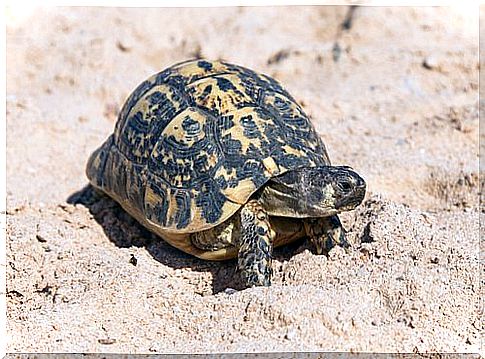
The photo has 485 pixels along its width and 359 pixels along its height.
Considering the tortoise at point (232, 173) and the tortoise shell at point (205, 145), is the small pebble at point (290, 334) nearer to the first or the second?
the tortoise at point (232, 173)

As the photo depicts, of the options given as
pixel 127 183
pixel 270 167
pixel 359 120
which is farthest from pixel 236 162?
pixel 359 120

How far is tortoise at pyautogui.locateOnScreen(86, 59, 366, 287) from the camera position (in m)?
4.26

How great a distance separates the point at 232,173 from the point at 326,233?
0.61 metres

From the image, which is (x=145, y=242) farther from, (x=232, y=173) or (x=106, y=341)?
(x=106, y=341)

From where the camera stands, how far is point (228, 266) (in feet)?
15.3

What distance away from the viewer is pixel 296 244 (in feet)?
15.6

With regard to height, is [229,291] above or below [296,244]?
above

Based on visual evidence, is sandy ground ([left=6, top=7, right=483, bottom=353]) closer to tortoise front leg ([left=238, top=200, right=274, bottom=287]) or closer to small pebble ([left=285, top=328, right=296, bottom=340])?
small pebble ([left=285, top=328, right=296, bottom=340])

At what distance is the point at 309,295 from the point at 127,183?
154cm

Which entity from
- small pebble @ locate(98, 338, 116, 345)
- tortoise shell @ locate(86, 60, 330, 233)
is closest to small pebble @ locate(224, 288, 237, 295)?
tortoise shell @ locate(86, 60, 330, 233)

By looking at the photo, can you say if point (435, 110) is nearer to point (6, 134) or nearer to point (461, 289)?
point (461, 289)

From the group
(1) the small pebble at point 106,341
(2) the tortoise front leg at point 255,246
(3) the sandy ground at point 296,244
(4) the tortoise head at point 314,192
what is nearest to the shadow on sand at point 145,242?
(3) the sandy ground at point 296,244

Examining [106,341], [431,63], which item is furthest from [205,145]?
[431,63]

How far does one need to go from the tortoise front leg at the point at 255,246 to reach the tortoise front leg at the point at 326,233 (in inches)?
10.0
